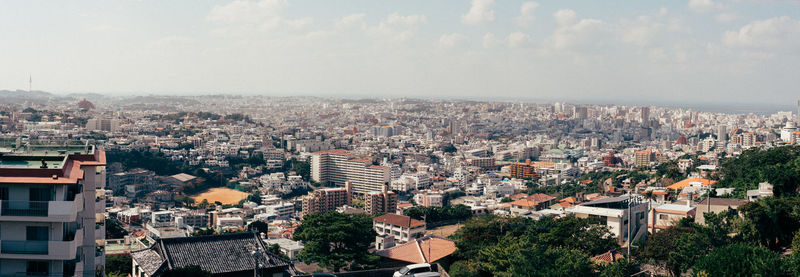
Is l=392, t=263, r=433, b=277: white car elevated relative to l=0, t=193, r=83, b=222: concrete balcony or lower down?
lower down

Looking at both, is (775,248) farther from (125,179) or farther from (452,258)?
(125,179)

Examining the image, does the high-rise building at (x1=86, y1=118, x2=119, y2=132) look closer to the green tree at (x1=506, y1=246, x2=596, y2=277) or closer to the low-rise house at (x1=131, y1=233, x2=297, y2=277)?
the low-rise house at (x1=131, y1=233, x2=297, y2=277)

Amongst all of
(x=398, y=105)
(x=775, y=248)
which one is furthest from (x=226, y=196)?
(x=398, y=105)

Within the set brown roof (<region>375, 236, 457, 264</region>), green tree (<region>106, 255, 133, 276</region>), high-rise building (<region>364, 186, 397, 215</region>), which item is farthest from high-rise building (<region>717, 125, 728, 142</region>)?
green tree (<region>106, 255, 133, 276</region>)

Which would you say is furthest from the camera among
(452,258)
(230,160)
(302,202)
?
(230,160)

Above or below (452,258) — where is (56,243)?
above

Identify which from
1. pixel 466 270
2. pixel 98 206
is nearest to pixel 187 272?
pixel 98 206

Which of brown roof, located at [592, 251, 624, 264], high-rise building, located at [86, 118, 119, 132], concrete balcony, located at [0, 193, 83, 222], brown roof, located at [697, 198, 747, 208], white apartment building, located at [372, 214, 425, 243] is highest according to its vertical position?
concrete balcony, located at [0, 193, 83, 222]
